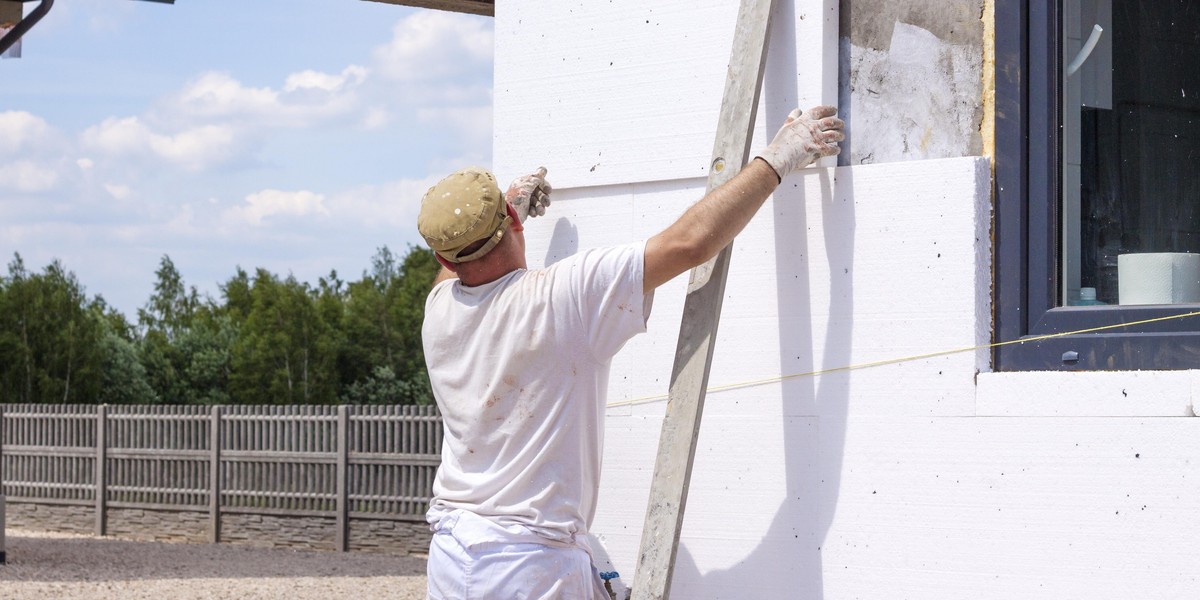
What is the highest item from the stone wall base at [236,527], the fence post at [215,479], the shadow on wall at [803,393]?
the shadow on wall at [803,393]

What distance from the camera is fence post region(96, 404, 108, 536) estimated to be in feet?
51.3

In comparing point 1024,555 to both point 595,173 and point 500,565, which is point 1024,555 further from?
point 595,173

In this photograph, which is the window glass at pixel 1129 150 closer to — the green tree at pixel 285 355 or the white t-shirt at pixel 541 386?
the white t-shirt at pixel 541 386

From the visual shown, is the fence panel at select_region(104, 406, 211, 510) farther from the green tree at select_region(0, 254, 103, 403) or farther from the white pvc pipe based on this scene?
the white pvc pipe

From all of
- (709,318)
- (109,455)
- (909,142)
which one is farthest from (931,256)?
(109,455)

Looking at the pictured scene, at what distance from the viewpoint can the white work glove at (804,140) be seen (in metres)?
2.64

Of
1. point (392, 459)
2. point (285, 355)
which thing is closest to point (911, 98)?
point (392, 459)

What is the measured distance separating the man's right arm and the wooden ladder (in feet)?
0.62

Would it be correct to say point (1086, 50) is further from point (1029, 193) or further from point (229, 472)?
point (229, 472)

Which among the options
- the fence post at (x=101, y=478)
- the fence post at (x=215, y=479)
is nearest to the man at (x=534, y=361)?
the fence post at (x=215, y=479)

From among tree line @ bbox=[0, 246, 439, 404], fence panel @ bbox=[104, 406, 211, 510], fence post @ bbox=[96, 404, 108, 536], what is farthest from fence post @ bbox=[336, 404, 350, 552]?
tree line @ bbox=[0, 246, 439, 404]

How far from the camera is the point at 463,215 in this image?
2.66 meters

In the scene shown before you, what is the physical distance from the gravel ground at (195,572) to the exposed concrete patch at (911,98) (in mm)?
8173

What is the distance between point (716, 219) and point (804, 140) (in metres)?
0.34
